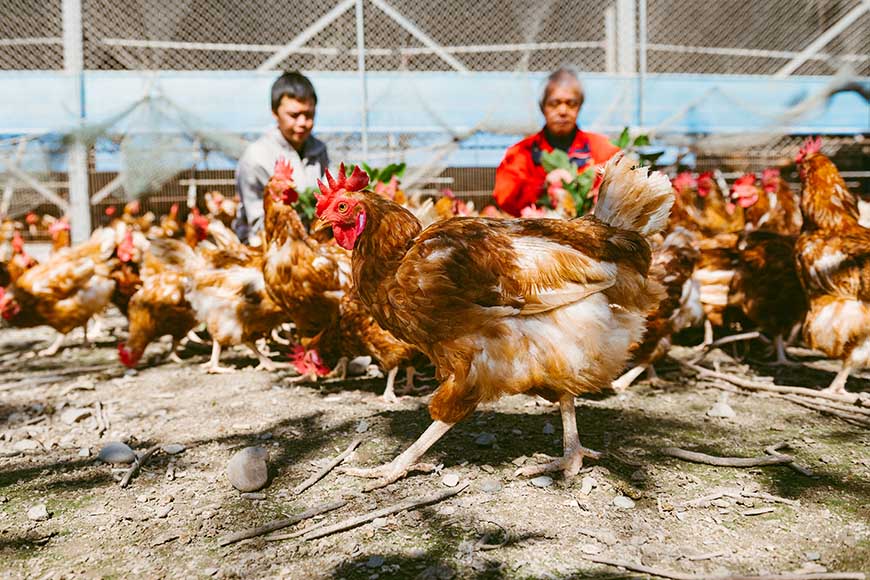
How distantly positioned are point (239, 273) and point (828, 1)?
985cm

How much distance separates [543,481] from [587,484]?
6.6 inches

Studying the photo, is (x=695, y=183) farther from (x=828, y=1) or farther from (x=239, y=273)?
(x=239, y=273)

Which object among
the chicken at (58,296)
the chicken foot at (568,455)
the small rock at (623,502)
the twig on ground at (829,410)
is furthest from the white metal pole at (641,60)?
the small rock at (623,502)

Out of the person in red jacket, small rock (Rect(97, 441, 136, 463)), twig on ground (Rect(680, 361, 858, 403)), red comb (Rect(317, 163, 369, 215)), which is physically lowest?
small rock (Rect(97, 441, 136, 463))

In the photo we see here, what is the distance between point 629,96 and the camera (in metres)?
8.11

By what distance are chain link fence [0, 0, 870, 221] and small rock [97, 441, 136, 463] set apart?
5606 mm

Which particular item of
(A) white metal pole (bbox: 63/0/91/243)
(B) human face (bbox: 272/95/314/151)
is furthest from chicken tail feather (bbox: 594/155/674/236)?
(A) white metal pole (bbox: 63/0/91/243)

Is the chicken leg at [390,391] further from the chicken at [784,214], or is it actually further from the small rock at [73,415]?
the chicken at [784,214]

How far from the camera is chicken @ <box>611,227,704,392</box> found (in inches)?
140

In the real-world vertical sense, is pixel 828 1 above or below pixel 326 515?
above

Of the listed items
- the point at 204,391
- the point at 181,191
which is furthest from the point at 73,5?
the point at 204,391

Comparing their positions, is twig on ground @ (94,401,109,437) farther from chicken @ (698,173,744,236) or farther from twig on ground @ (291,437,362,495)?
chicken @ (698,173,744,236)

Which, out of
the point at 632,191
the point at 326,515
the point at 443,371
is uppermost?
the point at 632,191

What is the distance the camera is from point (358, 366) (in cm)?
433
